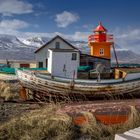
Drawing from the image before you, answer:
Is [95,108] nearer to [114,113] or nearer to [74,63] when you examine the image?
[114,113]

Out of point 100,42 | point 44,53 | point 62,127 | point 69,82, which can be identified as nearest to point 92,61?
point 100,42

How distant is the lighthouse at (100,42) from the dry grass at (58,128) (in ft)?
98.5

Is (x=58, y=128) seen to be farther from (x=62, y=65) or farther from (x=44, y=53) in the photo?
(x=44, y=53)

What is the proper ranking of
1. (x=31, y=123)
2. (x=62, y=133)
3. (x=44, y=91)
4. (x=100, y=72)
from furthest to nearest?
(x=100, y=72) → (x=44, y=91) → (x=31, y=123) → (x=62, y=133)

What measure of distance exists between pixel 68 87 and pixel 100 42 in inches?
687

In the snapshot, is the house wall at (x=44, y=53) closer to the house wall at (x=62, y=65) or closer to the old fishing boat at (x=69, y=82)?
the old fishing boat at (x=69, y=82)

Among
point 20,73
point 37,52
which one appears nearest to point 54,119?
point 20,73

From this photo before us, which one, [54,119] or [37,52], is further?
[37,52]

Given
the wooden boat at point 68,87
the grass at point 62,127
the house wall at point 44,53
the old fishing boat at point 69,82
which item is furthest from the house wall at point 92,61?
the grass at point 62,127

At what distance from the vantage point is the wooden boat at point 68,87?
70.9 feet

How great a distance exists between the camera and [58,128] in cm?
793

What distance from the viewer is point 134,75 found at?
2333cm

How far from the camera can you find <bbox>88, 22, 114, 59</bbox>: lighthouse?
38438 millimetres

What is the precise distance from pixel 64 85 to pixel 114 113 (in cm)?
1265
